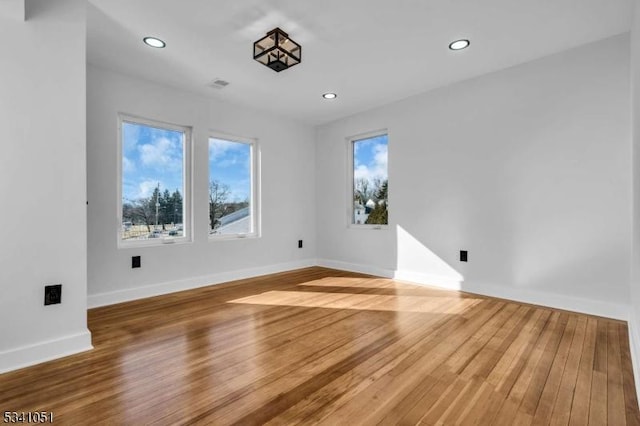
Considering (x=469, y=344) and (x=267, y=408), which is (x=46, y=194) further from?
(x=469, y=344)

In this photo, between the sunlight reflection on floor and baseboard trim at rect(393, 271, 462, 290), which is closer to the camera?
the sunlight reflection on floor

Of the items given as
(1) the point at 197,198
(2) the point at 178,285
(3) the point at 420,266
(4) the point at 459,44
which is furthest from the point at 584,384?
(1) the point at 197,198

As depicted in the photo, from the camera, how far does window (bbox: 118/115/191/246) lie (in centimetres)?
339

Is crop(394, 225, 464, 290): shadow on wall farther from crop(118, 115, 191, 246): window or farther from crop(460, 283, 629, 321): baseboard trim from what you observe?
crop(118, 115, 191, 246): window

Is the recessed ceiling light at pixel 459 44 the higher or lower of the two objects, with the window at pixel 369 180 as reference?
higher

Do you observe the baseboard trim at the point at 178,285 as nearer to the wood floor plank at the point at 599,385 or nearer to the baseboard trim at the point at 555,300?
the baseboard trim at the point at 555,300

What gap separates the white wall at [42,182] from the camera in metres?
1.88

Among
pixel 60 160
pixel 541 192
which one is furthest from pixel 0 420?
pixel 541 192

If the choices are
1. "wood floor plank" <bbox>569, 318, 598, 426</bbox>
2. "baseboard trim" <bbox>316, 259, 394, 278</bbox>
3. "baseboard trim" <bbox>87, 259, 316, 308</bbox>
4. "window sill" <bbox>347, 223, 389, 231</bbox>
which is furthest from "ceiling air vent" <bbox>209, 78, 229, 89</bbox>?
"wood floor plank" <bbox>569, 318, 598, 426</bbox>

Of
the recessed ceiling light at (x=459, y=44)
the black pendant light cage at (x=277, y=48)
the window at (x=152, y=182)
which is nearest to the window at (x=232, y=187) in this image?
the window at (x=152, y=182)

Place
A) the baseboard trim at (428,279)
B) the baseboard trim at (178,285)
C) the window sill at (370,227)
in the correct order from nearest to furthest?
the baseboard trim at (178,285) < the baseboard trim at (428,279) < the window sill at (370,227)

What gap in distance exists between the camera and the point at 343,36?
8.63 feet

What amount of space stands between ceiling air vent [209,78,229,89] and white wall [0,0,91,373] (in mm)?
1432

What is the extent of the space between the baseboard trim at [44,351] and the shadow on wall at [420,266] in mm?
3368
